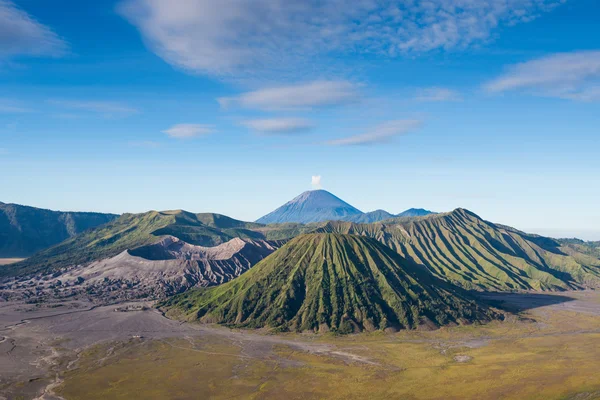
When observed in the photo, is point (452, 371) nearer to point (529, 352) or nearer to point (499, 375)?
point (499, 375)

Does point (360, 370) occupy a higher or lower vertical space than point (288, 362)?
higher

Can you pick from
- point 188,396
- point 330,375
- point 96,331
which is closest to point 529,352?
point 330,375

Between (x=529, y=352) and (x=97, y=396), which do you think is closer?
(x=97, y=396)

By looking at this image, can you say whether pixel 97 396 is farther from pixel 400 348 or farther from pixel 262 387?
pixel 400 348

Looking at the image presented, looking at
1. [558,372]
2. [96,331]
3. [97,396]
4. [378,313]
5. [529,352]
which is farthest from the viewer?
[378,313]

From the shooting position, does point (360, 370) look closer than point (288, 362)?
Yes

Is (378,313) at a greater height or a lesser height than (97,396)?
greater

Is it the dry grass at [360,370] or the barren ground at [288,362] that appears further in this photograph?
the barren ground at [288,362]

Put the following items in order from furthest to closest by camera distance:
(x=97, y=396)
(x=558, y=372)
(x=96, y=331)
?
(x=96, y=331) → (x=558, y=372) → (x=97, y=396)

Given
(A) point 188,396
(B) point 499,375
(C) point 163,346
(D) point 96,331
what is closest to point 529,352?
(B) point 499,375

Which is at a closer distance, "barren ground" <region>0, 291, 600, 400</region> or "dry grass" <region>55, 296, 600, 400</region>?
"dry grass" <region>55, 296, 600, 400</region>
